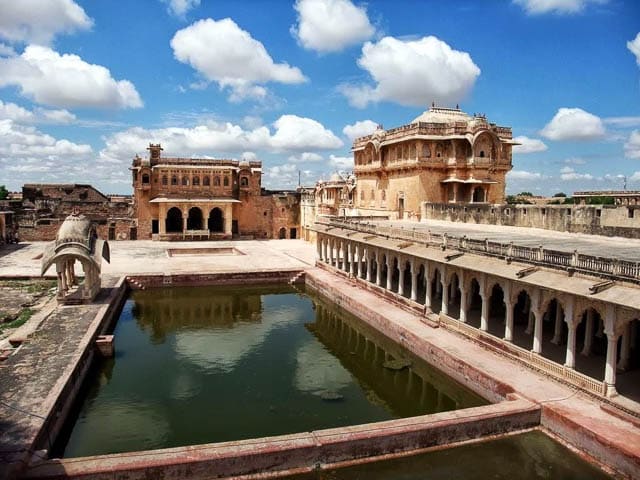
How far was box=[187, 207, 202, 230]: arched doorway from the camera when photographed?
4062cm

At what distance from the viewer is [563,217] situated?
16.7 m

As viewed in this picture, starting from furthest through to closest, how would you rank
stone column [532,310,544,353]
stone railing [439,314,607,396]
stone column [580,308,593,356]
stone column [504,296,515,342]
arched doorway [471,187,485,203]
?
arched doorway [471,187,485,203] < stone column [504,296,515,342] < stone column [580,308,593,356] < stone column [532,310,544,353] < stone railing [439,314,607,396]

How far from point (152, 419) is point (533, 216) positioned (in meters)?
14.2

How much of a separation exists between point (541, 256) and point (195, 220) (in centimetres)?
3389

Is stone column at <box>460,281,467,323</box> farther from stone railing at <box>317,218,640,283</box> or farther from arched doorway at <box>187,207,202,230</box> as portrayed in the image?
arched doorway at <box>187,207,202,230</box>

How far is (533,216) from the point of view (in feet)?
59.2

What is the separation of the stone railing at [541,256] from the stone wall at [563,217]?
15.2 ft

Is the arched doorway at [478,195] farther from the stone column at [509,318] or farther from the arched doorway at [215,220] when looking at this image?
the arched doorway at [215,220]

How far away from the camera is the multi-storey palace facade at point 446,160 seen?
83.0 ft

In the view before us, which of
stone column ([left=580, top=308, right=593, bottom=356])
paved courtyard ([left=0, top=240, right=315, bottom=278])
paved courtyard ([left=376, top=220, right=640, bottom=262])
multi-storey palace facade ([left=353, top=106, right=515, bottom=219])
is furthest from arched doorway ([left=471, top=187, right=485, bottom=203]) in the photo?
stone column ([left=580, top=308, right=593, bottom=356])

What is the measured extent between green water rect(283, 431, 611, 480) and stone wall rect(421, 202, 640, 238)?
8.30 metres

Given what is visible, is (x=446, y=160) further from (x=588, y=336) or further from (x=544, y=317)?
(x=588, y=336)

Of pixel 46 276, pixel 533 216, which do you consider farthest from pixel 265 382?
pixel 46 276

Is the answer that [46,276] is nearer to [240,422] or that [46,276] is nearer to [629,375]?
[240,422]
